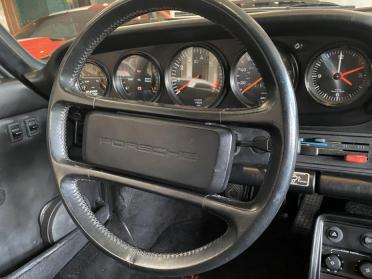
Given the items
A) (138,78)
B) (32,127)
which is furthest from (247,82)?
(32,127)

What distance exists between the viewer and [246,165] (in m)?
1.17

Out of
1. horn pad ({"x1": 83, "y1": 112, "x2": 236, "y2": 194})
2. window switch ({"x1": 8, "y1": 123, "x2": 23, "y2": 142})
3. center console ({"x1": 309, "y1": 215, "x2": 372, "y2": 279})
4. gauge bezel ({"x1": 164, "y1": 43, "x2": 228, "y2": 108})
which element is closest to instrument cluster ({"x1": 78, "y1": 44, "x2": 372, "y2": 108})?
gauge bezel ({"x1": 164, "y1": 43, "x2": 228, "y2": 108})

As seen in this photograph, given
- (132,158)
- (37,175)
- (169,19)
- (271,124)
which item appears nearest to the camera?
(271,124)

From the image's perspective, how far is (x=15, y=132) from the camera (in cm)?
132

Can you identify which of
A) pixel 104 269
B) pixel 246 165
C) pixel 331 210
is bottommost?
pixel 104 269

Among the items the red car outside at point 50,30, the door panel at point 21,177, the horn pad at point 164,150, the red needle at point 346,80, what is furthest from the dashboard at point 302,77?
the red car outside at point 50,30

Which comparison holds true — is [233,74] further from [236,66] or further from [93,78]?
[93,78]

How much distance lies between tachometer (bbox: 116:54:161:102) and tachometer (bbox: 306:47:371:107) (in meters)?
0.57

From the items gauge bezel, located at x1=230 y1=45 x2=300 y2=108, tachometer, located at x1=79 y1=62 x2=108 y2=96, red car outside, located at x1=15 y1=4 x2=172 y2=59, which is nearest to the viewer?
gauge bezel, located at x1=230 y1=45 x2=300 y2=108

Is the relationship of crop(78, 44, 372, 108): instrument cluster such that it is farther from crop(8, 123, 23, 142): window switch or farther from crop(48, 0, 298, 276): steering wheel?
crop(8, 123, 23, 142): window switch

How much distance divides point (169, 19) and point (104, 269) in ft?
3.76

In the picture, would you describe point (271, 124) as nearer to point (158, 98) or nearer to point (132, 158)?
point (132, 158)

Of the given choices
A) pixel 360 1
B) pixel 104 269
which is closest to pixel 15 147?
pixel 104 269

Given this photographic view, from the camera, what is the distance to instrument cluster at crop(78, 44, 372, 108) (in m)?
1.07
